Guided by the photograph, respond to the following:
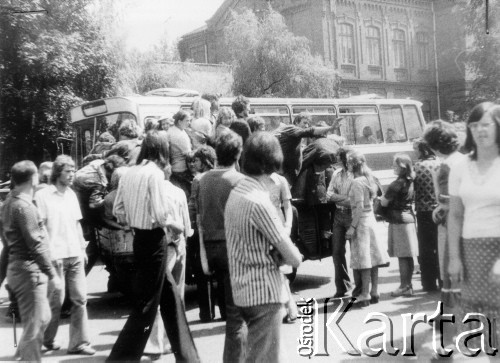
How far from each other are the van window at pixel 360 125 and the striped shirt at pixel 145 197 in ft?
36.7

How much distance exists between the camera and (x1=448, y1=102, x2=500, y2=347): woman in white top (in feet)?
13.7

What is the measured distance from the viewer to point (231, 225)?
4.11 metres

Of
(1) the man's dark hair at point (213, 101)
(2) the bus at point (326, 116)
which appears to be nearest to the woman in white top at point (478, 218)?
(1) the man's dark hair at point (213, 101)

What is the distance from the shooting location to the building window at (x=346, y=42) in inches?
1352

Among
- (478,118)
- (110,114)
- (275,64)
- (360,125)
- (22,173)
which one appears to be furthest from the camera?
(275,64)

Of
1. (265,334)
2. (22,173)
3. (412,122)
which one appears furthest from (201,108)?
(412,122)

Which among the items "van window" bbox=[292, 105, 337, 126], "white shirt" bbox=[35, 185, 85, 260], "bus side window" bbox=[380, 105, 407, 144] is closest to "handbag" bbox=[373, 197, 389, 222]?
"white shirt" bbox=[35, 185, 85, 260]

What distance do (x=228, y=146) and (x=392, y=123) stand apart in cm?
1370

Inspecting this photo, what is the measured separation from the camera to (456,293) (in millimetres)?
4898

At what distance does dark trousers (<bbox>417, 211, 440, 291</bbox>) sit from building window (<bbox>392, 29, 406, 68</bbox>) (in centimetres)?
2589

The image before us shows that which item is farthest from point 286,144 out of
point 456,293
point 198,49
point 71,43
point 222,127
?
point 198,49

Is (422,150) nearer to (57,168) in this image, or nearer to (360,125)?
(57,168)

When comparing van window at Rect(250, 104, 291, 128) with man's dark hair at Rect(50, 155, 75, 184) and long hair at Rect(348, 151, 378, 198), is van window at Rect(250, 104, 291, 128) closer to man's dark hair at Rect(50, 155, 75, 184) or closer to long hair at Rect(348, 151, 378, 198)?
long hair at Rect(348, 151, 378, 198)

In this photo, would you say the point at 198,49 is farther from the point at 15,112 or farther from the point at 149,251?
the point at 149,251
